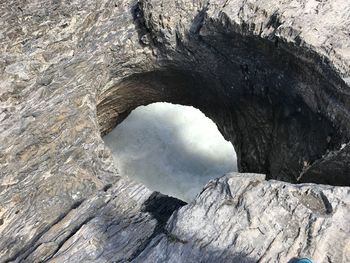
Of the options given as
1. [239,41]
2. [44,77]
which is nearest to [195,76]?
[239,41]

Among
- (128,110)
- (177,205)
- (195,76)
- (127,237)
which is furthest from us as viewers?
(128,110)

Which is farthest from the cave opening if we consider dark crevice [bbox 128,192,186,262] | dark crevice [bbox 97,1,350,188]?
dark crevice [bbox 128,192,186,262]

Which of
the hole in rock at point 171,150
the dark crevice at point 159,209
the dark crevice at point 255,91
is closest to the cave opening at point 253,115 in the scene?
the dark crevice at point 255,91

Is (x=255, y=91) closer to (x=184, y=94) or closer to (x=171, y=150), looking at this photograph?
(x=184, y=94)

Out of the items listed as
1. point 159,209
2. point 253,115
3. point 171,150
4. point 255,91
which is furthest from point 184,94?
point 159,209

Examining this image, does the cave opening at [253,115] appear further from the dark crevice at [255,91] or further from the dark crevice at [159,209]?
the dark crevice at [159,209]

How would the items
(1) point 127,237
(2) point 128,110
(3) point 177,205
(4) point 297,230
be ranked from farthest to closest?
(2) point 128,110, (3) point 177,205, (1) point 127,237, (4) point 297,230

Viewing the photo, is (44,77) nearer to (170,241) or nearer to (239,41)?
(239,41)
